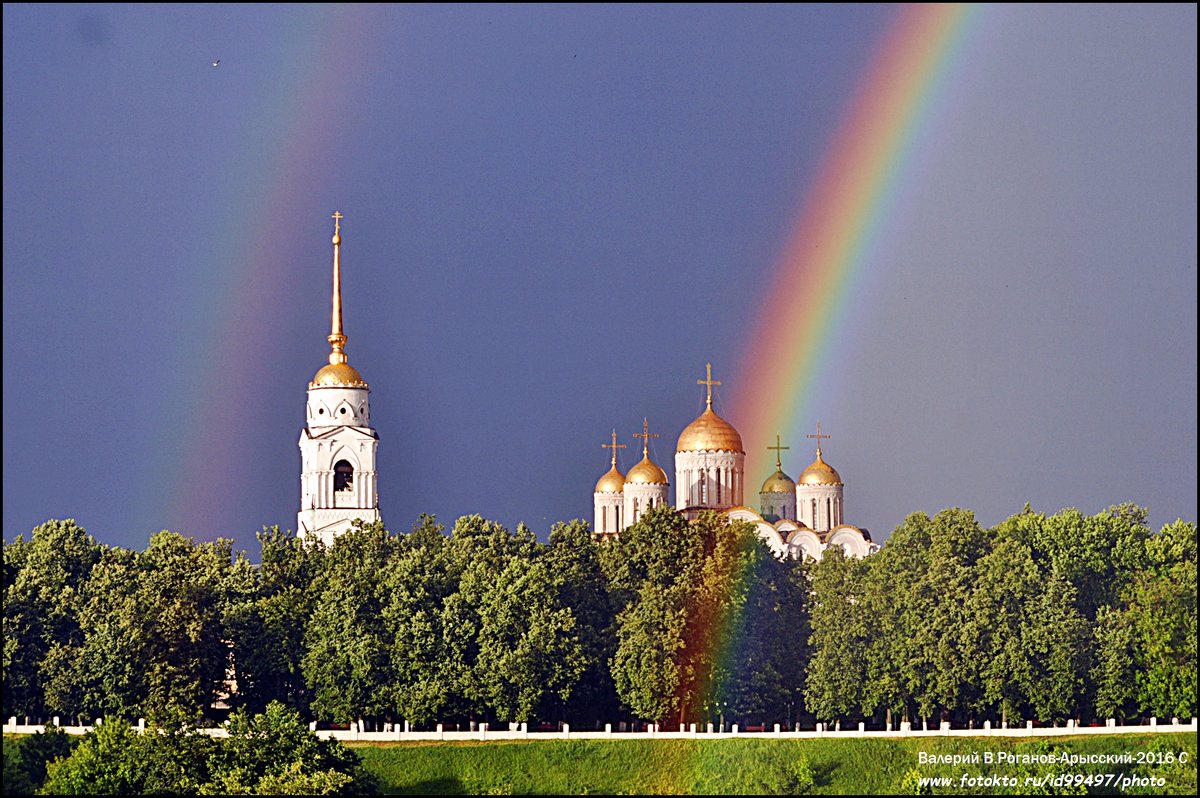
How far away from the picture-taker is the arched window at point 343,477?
10306cm

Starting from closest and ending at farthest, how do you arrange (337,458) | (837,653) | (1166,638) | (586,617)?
(1166,638) → (837,653) → (586,617) → (337,458)

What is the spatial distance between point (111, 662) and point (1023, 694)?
25607mm

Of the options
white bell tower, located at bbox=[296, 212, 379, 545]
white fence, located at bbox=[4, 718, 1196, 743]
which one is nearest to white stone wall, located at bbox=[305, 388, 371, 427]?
white bell tower, located at bbox=[296, 212, 379, 545]

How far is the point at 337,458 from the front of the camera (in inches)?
4043

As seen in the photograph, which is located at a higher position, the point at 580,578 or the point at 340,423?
the point at 340,423

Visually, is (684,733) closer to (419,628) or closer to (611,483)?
(419,628)

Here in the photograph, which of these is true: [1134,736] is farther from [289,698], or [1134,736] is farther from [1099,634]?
[289,698]

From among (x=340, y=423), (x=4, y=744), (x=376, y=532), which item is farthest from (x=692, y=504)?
(x=4, y=744)

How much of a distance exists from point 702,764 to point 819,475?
37.8m

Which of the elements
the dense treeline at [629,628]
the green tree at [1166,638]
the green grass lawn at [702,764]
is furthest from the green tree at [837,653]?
the green tree at [1166,638]

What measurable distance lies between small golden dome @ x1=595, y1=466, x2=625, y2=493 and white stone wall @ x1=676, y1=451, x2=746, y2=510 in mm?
7285

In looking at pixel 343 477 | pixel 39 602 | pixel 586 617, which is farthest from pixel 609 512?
pixel 39 602

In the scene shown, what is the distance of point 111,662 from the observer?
80.2 metres

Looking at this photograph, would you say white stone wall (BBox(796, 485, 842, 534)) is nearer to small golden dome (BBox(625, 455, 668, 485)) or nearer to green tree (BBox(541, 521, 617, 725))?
small golden dome (BBox(625, 455, 668, 485))
